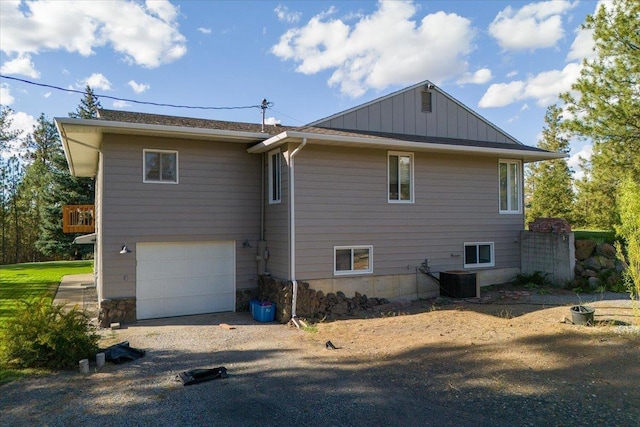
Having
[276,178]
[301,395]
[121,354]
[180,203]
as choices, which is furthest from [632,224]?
[180,203]

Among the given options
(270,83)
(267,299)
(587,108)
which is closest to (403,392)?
(267,299)

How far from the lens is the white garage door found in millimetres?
9578

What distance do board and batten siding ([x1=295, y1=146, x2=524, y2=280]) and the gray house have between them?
0.11ft

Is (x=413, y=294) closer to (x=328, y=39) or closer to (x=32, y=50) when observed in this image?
(x=328, y=39)

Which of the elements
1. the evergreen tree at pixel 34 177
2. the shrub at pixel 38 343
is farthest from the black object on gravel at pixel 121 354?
the evergreen tree at pixel 34 177

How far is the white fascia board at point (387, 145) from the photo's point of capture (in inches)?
351

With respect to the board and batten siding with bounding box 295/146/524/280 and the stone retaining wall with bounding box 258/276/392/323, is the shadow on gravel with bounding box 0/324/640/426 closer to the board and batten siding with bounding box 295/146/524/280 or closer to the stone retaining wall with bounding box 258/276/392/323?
the stone retaining wall with bounding box 258/276/392/323

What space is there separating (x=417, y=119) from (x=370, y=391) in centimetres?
848

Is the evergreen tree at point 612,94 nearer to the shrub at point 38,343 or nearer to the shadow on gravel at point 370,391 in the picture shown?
the shadow on gravel at point 370,391

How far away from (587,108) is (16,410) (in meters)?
18.0

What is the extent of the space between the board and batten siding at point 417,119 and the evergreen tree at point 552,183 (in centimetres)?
1629

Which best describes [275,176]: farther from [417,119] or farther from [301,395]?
[301,395]

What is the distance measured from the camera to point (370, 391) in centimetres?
486

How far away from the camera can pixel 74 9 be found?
9453mm
